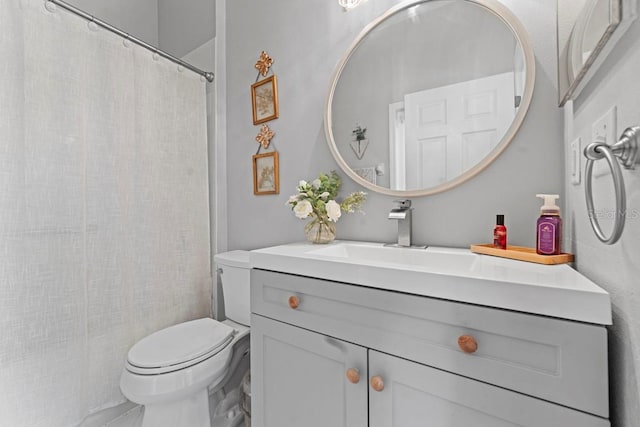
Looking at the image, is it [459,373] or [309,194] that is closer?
[459,373]

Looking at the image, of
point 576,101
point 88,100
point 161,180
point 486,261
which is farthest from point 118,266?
point 576,101

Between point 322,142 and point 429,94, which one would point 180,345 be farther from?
point 429,94

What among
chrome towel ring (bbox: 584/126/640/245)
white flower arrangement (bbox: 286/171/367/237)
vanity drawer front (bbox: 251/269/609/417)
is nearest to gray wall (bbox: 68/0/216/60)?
white flower arrangement (bbox: 286/171/367/237)

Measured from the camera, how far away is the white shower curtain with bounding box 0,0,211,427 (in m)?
1.12

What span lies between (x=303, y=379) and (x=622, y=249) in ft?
2.68

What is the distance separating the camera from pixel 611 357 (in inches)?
21.9

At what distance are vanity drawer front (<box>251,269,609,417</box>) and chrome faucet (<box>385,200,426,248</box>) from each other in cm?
40

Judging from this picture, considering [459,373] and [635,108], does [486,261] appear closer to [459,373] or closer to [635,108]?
[459,373]

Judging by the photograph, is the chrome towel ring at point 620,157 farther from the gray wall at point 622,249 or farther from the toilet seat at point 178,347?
the toilet seat at point 178,347

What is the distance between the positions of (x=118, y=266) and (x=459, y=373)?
58.8 inches

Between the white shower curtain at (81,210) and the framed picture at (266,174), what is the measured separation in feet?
1.37

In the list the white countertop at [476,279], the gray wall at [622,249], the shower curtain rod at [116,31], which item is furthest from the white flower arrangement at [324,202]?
the shower curtain rod at [116,31]

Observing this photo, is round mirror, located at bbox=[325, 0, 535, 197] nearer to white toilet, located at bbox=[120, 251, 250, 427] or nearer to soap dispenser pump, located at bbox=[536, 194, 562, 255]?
soap dispenser pump, located at bbox=[536, 194, 562, 255]

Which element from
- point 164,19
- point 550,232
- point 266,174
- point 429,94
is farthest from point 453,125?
point 164,19
